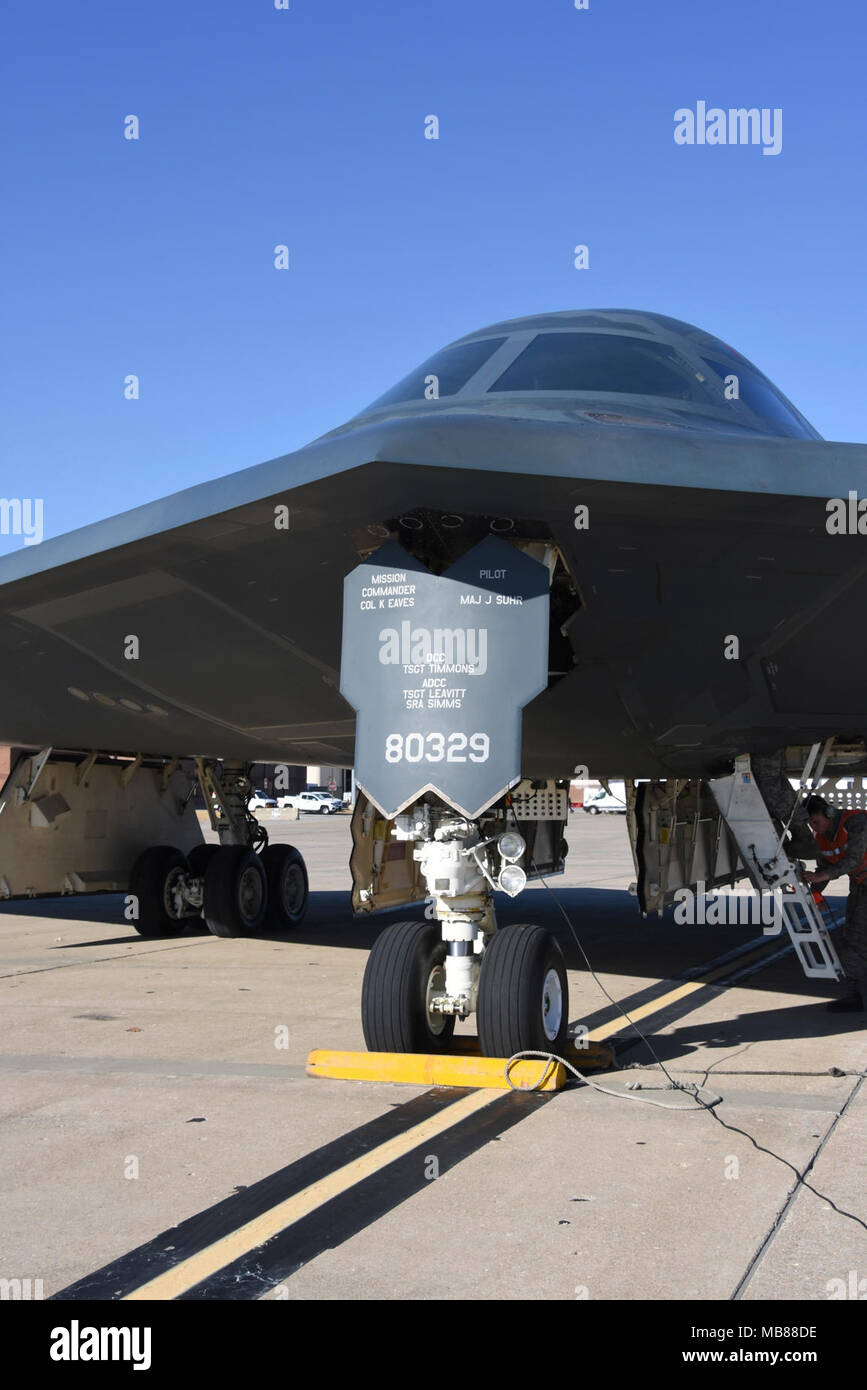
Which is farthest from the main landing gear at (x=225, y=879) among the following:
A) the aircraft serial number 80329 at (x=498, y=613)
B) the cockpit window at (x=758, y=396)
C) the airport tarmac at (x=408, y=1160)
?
the cockpit window at (x=758, y=396)

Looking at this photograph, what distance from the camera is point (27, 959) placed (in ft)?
41.7

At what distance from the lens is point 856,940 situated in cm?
938

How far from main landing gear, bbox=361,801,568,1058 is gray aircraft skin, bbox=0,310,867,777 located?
5.49ft

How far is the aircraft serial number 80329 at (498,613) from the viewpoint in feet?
21.4

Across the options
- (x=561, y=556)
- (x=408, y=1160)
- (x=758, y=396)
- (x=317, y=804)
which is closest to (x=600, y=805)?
(x=317, y=804)

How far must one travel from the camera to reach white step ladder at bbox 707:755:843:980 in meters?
9.12

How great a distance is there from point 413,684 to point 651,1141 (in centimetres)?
267

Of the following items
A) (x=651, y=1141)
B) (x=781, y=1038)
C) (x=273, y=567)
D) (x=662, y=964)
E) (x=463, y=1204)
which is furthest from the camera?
(x=662, y=964)

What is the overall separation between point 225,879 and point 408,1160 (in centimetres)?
928

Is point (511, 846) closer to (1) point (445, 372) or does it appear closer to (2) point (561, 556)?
(2) point (561, 556)

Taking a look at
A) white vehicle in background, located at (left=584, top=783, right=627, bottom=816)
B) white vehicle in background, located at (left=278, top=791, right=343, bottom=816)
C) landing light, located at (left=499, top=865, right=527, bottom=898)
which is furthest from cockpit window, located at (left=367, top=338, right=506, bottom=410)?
white vehicle in background, located at (left=278, top=791, right=343, bottom=816)

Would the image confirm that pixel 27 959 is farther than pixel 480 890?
Yes

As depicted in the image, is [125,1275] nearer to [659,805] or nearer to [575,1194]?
[575,1194]

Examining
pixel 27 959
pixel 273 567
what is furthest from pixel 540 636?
pixel 27 959
